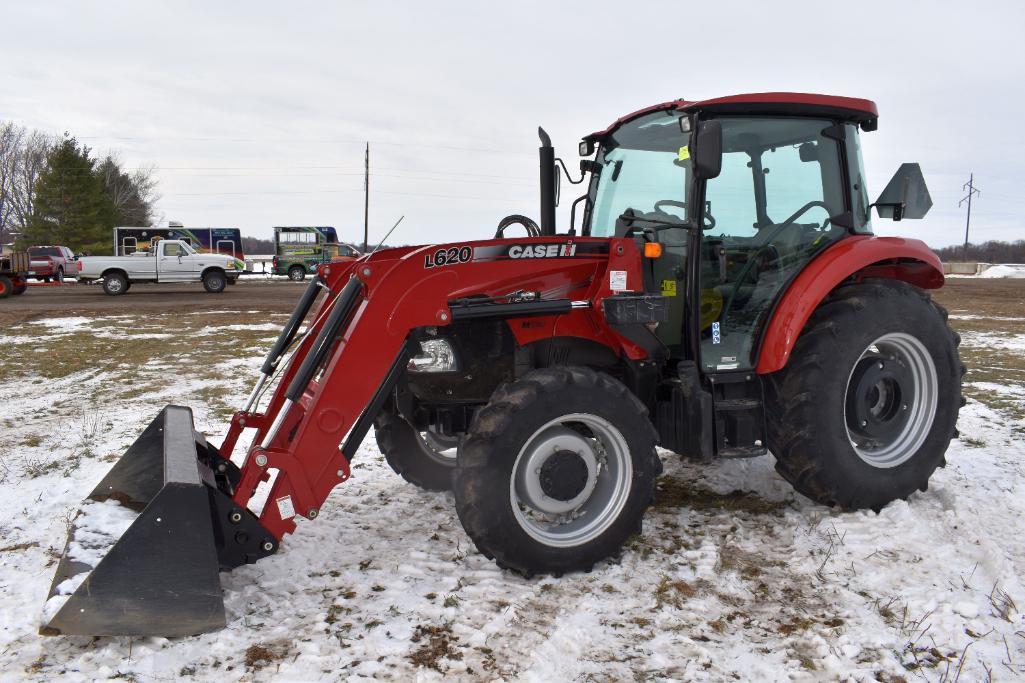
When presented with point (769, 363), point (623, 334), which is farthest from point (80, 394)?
point (769, 363)

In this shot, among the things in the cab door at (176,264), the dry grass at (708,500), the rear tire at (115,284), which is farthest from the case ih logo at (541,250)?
the cab door at (176,264)

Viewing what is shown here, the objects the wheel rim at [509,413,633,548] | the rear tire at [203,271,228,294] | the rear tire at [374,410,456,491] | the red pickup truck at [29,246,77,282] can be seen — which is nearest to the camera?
the wheel rim at [509,413,633,548]

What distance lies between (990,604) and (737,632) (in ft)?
3.82

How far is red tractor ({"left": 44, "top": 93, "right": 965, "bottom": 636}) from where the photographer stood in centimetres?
334

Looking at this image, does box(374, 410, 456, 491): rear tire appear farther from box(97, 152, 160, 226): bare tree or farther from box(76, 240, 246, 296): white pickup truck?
box(97, 152, 160, 226): bare tree

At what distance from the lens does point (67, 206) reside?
47844 mm

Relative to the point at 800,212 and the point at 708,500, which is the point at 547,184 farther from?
the point at 708,500

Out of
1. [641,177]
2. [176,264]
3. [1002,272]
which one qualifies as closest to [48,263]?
[176,264]

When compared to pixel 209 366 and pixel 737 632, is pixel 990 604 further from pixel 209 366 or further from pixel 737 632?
pixel 209 366

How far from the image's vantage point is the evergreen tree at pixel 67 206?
47625mm

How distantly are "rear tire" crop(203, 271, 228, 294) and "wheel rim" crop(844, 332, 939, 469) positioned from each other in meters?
24.8

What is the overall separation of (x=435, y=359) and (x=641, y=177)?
179 cm

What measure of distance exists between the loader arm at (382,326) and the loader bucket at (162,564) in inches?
6.1

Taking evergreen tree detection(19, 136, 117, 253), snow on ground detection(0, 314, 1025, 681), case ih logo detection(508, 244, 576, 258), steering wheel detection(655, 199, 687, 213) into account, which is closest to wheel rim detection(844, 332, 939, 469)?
snow on ground detection(0, 314, 1025, 681)
